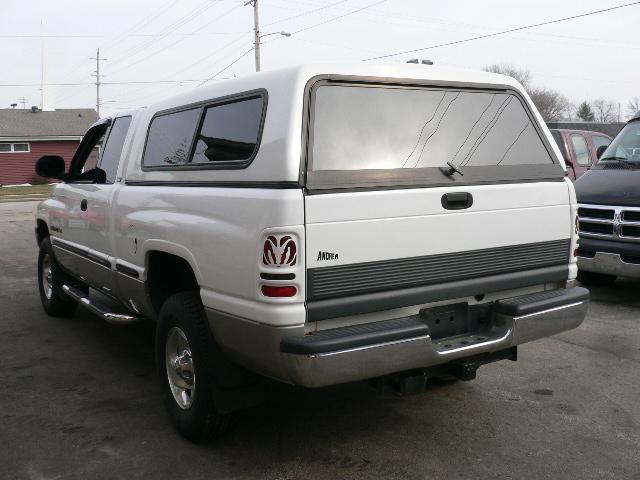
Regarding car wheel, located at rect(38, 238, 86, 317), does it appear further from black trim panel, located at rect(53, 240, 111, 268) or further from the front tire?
black trim panel, located at rect(53, 240, 111, 268)

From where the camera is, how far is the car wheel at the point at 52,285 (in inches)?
269

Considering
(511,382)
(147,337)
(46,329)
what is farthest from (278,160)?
(46,329)

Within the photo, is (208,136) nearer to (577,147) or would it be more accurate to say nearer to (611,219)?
(611,219)

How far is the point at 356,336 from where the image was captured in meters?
3.28

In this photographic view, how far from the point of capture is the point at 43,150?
43156mm

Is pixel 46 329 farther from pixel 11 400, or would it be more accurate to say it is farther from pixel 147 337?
pixel 11 400

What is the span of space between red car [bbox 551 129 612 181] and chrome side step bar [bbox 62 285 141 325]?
28.5 feet

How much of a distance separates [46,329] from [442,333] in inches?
178

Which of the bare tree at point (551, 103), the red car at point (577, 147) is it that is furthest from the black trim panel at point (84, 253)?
the bare tree at point (551, 103)

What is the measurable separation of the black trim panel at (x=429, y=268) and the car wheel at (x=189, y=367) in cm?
89

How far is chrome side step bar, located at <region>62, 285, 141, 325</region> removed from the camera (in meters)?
5.01

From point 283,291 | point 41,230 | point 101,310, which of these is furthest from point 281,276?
point 41,230

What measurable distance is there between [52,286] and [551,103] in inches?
3298

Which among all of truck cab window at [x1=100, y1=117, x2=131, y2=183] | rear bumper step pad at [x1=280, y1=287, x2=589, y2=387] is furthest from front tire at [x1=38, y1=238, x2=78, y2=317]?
rear bumper step pad at [x1=280, y1=287, x2=589, y2=387]
